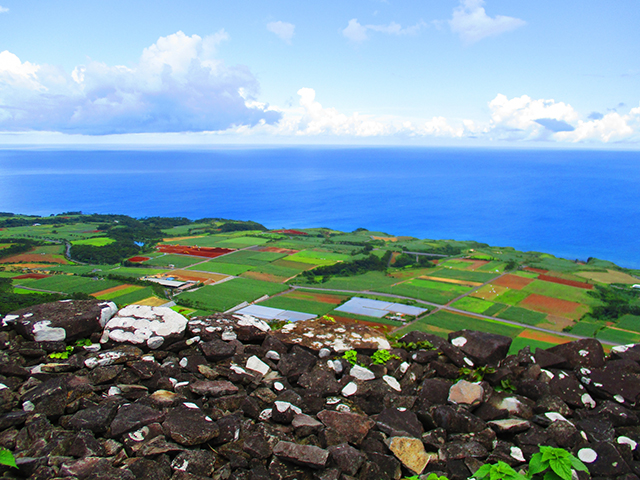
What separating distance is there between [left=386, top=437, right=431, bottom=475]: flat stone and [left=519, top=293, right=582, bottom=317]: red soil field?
53665 millimetres

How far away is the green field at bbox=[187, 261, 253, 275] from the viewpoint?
6838 cm

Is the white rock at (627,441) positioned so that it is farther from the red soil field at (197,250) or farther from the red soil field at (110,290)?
the red soil field at (197,250)

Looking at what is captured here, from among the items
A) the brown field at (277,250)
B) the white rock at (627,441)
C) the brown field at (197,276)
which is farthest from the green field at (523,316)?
the white rock at (627,441)

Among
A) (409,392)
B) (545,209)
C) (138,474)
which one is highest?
(138,474)

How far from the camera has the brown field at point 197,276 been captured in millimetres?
62856

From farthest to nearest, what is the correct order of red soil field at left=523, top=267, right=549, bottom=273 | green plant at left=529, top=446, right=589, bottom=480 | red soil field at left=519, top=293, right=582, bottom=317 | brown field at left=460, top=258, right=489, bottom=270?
1. brown field at left=460, top=258, right=489, bottom=270
2. red soil field at left=523, top=267, right=549, bottom=273
3. red soil field at left=519, top=293, right=582, bottom=317
4. green plant at left=529, top=446, right=589, bottom=480

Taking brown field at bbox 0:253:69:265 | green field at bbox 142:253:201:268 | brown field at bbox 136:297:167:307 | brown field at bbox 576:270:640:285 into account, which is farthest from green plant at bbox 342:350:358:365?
brown field at bbox 0:253:69:265

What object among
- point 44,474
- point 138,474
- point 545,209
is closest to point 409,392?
point 138,474

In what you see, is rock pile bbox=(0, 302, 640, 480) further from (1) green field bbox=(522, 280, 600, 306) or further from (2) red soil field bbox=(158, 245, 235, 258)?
(2) red soil field bbox=(158, 245, 235, 258)

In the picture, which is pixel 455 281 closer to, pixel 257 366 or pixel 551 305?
pixel 551 305

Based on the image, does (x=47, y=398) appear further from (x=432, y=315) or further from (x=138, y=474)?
(x=432, y=315)

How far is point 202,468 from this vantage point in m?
4.58

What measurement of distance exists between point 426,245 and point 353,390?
91792mm

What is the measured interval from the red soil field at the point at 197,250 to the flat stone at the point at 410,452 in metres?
77.4
